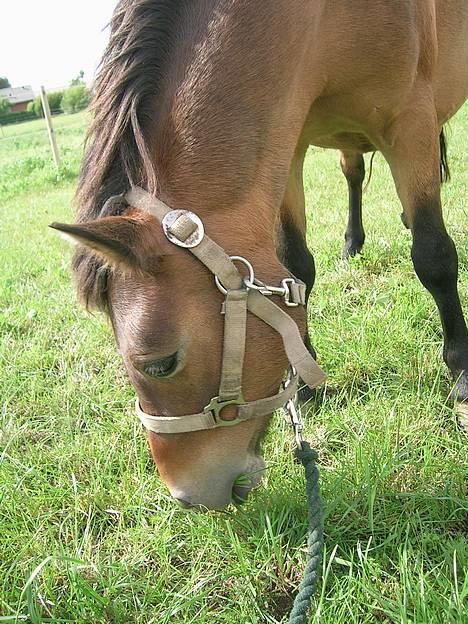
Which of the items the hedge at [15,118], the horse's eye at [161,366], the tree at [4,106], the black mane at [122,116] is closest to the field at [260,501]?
the black mane at [122,116]

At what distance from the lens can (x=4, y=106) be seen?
5284 centimetres

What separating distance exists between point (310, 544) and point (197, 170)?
107 cm

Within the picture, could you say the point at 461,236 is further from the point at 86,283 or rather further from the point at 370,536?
the point at 86,283

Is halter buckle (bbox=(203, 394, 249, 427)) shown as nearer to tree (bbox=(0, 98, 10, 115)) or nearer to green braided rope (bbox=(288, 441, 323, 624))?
green braided rope (bbox=(288, 441, 323, 624))

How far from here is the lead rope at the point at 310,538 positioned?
4.41 ft

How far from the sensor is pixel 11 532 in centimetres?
187

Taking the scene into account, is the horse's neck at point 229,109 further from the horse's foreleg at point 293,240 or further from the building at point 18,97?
the building at point 18,97

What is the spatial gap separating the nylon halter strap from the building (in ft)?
210

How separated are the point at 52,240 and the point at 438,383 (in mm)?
4965

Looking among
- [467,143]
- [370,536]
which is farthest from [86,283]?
[467,143]

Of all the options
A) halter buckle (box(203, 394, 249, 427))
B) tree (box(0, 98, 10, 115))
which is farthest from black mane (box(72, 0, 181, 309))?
tree (box(0, 98, 10, 115))

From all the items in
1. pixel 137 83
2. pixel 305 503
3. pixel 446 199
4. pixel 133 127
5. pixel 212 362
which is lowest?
pixel 305 503

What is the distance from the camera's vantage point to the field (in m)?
1.57

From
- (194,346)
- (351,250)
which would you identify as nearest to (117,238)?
(194,346)
